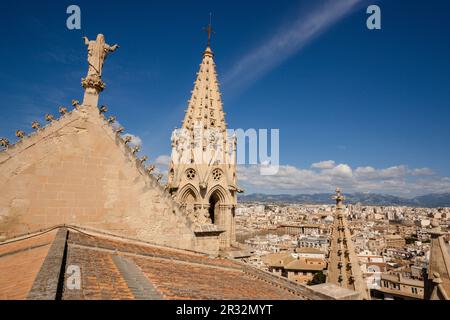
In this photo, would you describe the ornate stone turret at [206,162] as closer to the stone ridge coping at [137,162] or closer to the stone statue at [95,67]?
the stone ridge coping at [137,162]

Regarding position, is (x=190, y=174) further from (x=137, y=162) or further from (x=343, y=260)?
(x=343, y=260)

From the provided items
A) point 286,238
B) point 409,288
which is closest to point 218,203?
point 409,288

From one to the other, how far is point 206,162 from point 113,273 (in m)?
12.0

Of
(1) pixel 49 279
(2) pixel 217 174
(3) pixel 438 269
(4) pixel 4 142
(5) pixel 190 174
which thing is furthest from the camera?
(2) pixel 217 174

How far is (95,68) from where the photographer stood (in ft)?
27.6

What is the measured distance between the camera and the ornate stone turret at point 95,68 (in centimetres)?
812

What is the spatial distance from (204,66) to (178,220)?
13.0 metres

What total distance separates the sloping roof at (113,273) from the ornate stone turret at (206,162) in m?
7.67

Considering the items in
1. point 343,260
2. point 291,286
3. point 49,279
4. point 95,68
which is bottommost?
point 291,286

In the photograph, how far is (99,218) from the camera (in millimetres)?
7641

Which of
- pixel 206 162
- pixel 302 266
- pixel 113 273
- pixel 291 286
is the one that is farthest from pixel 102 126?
pixel 302 266

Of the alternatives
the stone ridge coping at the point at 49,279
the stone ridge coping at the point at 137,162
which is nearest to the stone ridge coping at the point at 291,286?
the stone ridge coping at the point at 137,162

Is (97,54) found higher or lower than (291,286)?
higher
